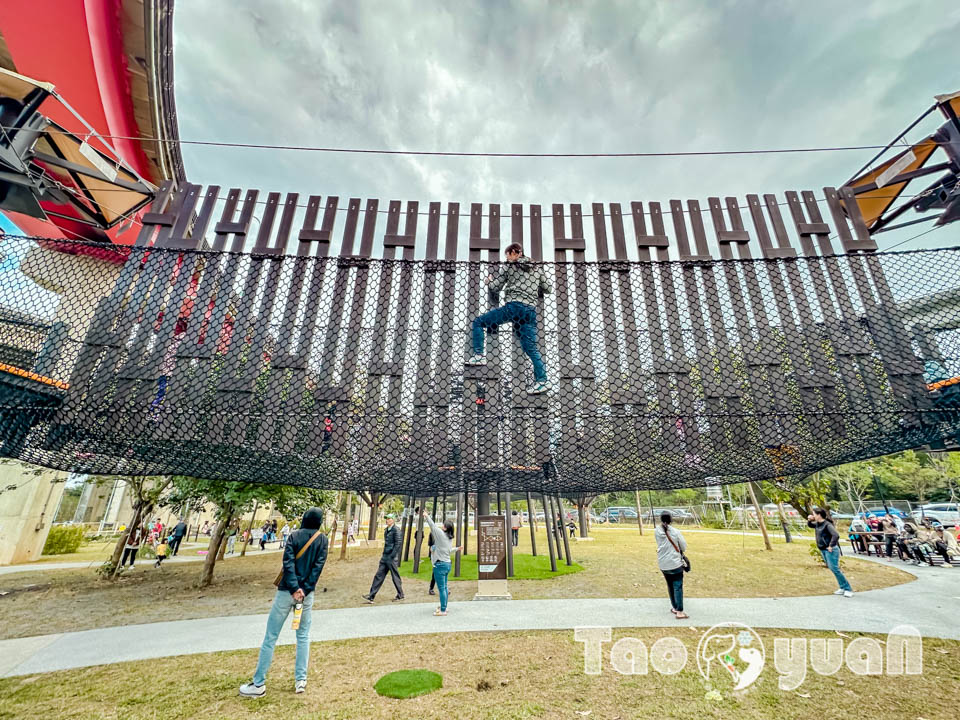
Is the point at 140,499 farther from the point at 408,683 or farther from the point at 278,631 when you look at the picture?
the point at 408,683

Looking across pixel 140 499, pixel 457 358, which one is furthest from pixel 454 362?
pixel 140 499

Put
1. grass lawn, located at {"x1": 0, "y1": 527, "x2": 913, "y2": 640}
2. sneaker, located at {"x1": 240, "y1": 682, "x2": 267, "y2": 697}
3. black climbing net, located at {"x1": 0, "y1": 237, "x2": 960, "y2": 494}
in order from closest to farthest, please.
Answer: black climbing net, located at {"x1": 0, "y1": 237, "x2": 960, "y2": 494}, sneaker, located at {"x1": 240, "y1": 682, "x2": 267, "y2": 697}, grass lawn, located at {"x1": 0, "y1": 527, "x2": 913, "y2": 640}

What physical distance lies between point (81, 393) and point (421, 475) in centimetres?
211

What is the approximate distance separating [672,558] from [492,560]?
3820mm

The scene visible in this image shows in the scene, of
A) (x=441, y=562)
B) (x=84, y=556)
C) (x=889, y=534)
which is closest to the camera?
(x=441, y=562)

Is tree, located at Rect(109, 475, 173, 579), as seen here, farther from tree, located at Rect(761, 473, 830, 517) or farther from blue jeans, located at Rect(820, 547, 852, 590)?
tree, located at Rect(761, 473, 830, 517)

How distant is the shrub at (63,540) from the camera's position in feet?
54.5

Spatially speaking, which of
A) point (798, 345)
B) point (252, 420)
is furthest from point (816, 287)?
point (252, 420)

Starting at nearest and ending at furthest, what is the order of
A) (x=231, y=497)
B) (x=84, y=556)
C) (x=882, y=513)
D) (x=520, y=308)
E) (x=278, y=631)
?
1. (x=520, y=308)
2. (x=278, y=631)
3. (x=231, y=497)
4. (x=84, y=556)
5. (x=882, y=513)

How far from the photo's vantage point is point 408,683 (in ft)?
14.2

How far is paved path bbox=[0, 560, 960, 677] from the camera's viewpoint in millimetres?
5352

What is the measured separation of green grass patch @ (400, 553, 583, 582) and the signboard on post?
2520mm

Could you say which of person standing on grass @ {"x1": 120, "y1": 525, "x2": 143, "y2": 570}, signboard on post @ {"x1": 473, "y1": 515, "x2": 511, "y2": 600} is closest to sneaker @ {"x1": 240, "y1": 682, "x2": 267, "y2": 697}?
signboard on post @ {"x1": 473, "y1": 515, "x2": 511, "y2": 600}

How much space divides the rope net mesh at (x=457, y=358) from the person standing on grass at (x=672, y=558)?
419cm
